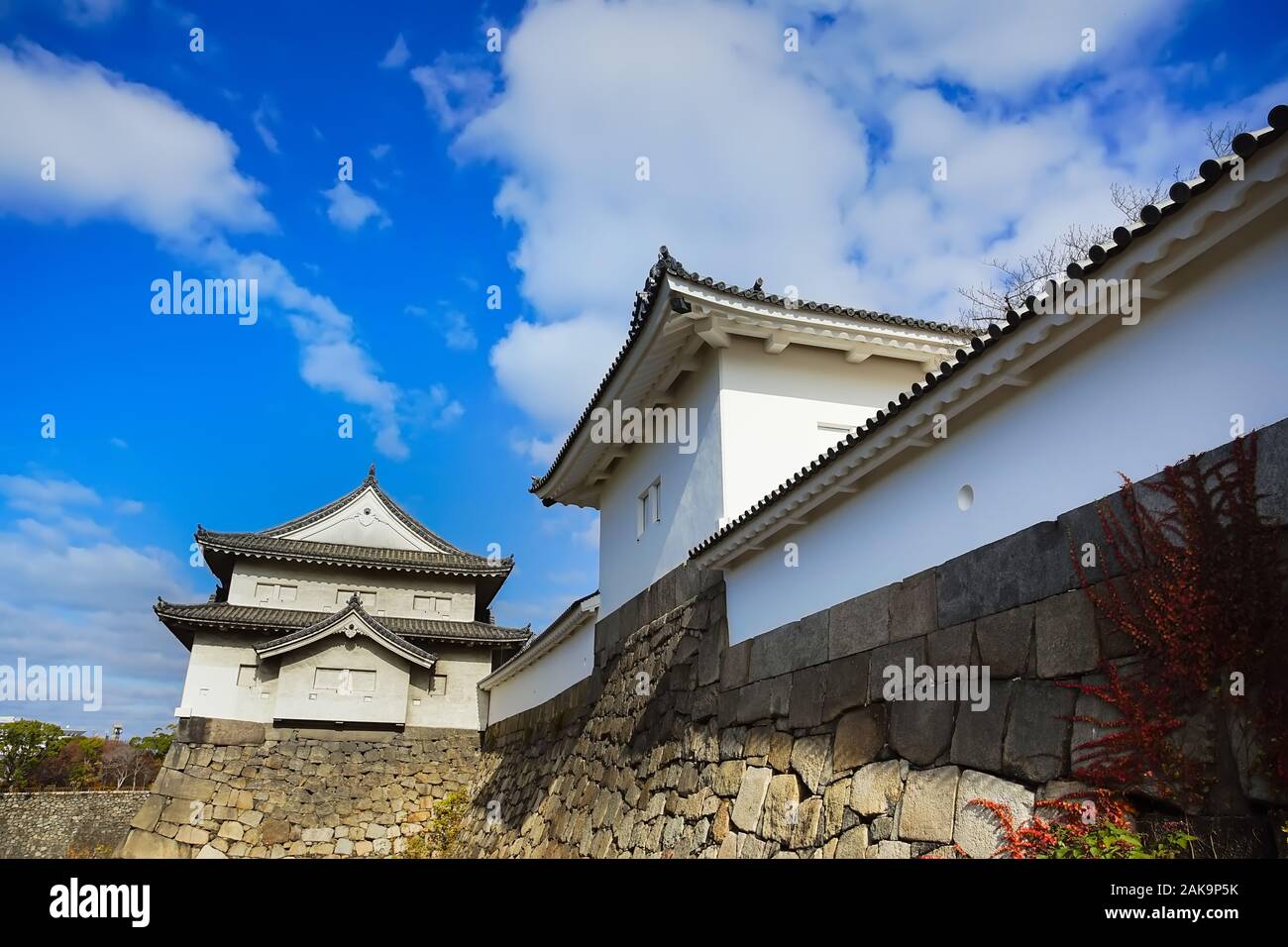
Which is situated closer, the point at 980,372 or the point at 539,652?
the point at 980,372

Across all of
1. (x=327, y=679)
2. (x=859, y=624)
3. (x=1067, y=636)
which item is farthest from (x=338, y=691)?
(x=1067, y=636)

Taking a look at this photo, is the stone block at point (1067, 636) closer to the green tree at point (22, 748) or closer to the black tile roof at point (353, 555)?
the black tile roof at point (353, 555)

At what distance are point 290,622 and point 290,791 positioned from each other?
421 cm

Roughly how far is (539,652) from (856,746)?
397 inches

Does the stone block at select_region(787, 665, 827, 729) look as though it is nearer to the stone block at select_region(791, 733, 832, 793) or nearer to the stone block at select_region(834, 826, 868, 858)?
the stone block at select_region(791, 733, 832, 793)

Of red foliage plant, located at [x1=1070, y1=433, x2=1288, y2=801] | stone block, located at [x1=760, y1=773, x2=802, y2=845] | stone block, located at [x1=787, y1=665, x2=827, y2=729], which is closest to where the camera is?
red foliage plant, located at [x1=1070, y1=433, x2=1288, y2=801]

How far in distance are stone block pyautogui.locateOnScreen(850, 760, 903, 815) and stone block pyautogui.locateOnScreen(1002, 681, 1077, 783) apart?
3.06ft

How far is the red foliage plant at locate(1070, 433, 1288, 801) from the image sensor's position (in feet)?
10.9

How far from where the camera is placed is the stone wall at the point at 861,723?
4148mm

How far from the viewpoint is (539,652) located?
15133 millimetres

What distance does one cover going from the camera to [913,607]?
549cm

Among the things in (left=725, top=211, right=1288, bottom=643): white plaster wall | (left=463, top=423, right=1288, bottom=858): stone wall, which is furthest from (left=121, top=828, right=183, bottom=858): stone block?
(left=725, top=211, right=1288, bottom=643): white plaster wall
